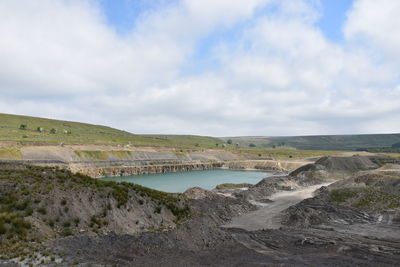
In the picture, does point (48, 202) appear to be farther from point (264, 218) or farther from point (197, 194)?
point (197, 194)

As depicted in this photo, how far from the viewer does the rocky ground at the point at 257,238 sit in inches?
727

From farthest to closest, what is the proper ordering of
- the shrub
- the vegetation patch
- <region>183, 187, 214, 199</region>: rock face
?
<region>183, 187, 214, 199</region>: rock face
the shrub
the vegetation patch

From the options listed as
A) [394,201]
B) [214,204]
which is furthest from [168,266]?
[394,201]

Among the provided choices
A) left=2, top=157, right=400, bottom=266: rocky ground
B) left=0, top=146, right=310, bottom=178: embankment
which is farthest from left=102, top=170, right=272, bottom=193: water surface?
left=2, top=157, right=400, bottom=266: rocky ground

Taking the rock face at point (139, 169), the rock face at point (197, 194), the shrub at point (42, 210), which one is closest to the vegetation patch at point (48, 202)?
the shrub at point (42, 210)

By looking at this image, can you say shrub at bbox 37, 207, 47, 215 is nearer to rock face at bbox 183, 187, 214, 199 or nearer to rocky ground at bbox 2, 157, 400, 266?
rocky ground at bbox 2, 157, 400, 266

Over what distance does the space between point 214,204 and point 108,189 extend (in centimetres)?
1627

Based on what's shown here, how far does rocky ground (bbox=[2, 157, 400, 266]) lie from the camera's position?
18469mm

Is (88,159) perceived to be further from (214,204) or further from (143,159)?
(214,204)

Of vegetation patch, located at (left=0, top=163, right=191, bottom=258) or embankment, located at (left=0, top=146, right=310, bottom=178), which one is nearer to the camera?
vegetation patch, located at (left=0, top=163, right=191, bottom=258)

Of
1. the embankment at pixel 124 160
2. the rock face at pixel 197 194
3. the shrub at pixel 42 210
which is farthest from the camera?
the embankment at pixel 124 160

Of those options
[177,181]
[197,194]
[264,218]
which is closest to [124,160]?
[177,181]

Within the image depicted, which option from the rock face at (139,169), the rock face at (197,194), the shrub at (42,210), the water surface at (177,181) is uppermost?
the shrub at (42,210)

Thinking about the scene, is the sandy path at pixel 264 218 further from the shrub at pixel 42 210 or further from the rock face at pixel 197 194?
the shrub at pixel 42 210
